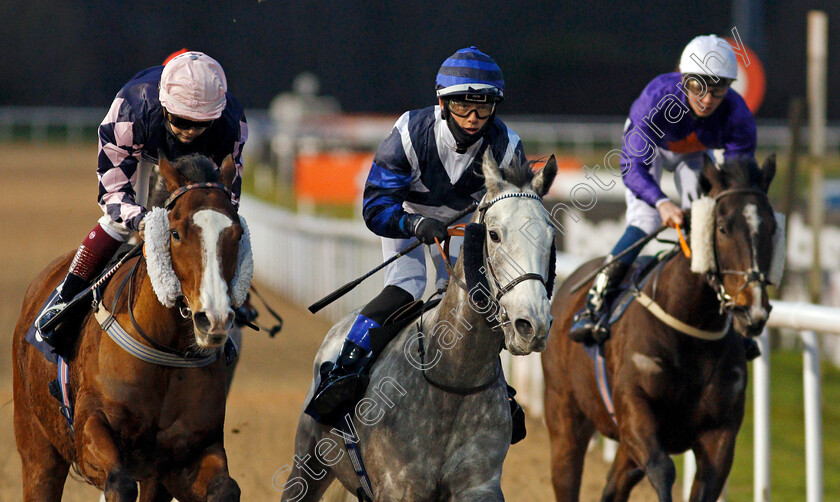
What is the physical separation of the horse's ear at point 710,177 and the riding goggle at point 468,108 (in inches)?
53.3

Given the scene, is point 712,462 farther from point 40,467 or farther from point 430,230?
point 40,467

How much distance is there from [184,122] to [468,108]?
1010 millimetres

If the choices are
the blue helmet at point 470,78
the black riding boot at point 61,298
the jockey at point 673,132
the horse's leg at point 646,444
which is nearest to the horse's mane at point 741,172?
the jockey at point 673,132

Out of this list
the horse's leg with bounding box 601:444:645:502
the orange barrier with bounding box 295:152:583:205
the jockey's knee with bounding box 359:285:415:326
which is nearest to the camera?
the jockey's knee with bounding box 359:285:415:326

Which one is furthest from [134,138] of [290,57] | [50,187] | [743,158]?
[290,57]

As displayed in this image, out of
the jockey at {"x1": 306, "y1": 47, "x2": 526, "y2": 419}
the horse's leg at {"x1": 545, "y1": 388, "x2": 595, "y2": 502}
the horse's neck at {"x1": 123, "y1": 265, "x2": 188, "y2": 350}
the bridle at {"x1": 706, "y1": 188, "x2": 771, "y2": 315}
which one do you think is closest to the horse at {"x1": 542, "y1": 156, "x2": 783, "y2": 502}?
the bridle at {"x1": 706, "y1": 188, "x2": 771, "y2": 315}

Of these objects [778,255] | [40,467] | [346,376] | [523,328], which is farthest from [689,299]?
[40,467]

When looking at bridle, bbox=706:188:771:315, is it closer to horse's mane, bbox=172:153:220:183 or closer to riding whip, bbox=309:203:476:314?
riding whip, bbox=309:203:476:314

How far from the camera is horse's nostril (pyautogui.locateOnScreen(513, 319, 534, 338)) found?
10.7 ft

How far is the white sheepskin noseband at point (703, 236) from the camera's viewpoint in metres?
4.72

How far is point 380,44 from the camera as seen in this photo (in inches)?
1457

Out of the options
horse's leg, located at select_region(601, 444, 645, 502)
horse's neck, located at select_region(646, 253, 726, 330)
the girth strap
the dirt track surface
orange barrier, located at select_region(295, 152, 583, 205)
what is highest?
horse's neck, located at select_region(646, 253, 726, 330)

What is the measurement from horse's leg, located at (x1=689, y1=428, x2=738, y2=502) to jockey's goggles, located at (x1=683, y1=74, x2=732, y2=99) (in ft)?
5.07

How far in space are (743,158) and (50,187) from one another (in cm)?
2273
